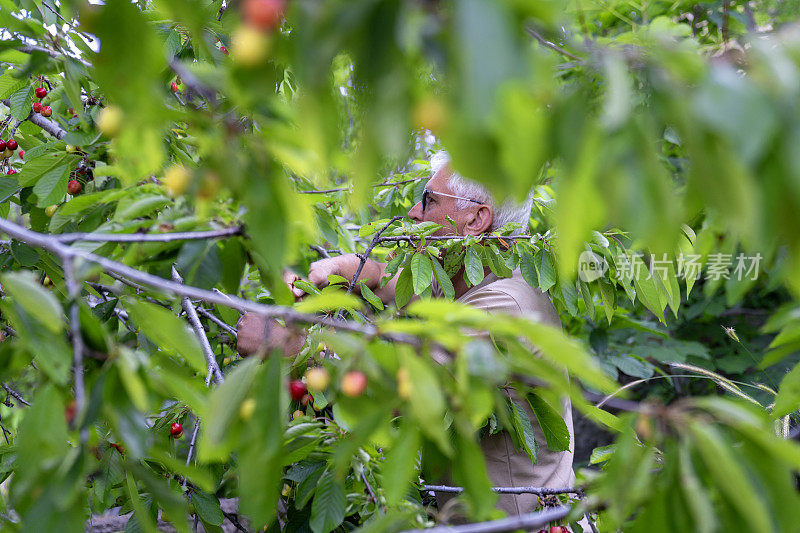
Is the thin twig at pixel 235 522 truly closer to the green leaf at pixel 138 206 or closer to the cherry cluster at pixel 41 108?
the green leaf at pixel 138 206

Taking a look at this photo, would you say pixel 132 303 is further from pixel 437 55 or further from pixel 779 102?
pixel 779 102

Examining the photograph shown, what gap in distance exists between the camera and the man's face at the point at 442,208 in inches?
91.8

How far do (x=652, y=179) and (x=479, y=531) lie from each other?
1.57 ft

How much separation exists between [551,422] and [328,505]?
20.2 inches

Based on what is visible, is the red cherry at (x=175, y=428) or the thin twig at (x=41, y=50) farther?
the red cherry at (x=175, y=428)

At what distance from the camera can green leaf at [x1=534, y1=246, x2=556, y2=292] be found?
193 cm

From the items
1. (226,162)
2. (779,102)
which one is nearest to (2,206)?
(226,162)

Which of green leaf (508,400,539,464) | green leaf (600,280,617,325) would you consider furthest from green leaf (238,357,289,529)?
green leaf (600,280,617,325)

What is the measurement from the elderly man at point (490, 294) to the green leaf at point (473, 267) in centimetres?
6

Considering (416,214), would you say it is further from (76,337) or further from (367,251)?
(76,337)

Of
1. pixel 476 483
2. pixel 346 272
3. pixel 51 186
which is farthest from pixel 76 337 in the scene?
pixel 346 272

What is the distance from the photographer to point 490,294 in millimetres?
1983

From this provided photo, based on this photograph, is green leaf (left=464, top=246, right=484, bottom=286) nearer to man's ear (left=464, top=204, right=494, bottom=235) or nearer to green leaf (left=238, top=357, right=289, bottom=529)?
man's ear (left=464, top=204, right=494, bottom=235)

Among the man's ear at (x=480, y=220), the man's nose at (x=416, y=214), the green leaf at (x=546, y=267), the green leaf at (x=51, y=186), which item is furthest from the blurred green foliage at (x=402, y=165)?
the man's nose at (x=416, y=214)
